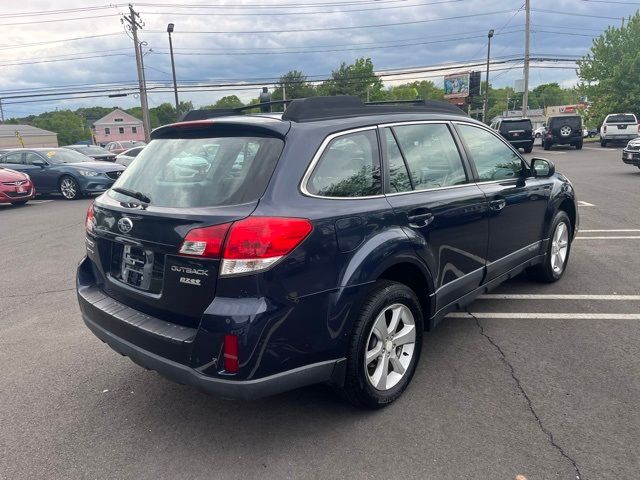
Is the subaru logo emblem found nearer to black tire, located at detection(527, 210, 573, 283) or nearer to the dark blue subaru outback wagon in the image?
the dark blue subaru outback wagon

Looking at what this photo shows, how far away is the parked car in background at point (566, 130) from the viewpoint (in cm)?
2716

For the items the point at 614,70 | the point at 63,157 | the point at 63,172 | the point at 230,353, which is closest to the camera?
the point at 230,353

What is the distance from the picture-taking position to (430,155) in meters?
3.61

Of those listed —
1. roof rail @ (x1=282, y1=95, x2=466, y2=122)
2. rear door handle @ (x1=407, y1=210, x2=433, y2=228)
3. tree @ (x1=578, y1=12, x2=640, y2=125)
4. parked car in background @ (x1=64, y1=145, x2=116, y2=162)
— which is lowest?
parked car in background @ (x1=64, y1=145, x2=116, y2=162)

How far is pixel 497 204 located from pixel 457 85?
82.6 m

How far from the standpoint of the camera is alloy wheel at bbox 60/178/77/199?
14.6 metres

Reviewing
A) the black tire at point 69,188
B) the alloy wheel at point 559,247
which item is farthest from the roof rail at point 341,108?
the black tire at point 69,188

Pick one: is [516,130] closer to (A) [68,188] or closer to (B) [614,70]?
(B) [614,70]

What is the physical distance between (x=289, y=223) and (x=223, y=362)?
0.75 meters

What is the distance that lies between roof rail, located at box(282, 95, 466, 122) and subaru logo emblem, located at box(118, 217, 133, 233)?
3.48 ft

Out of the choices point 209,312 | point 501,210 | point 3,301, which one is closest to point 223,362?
point 209,312

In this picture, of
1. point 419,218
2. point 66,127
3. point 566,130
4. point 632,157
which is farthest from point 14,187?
point 66,127

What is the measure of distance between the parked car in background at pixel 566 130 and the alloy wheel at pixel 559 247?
24.8 metres

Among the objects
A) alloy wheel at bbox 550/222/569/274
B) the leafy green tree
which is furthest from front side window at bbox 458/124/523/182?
the leafy green tree
